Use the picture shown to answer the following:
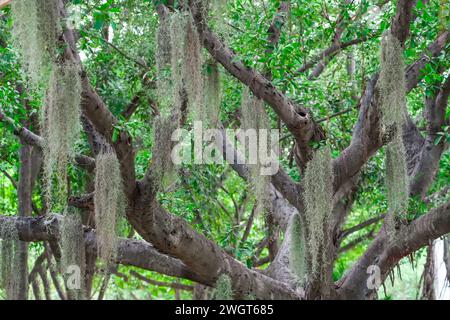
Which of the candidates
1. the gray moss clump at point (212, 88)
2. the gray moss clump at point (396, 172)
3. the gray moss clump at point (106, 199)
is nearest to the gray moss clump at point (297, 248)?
the gray moss clump at point (396, 172)

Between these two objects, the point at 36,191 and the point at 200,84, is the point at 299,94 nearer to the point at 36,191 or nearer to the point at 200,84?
the point at 200,84

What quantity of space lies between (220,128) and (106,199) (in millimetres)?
2631

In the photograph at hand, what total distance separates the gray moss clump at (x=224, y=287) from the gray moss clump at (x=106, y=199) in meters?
1.47

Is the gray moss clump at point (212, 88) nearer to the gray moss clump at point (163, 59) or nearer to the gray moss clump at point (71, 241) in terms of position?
the gray moss clump at point (163, 59)

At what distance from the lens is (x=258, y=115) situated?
6.04 m

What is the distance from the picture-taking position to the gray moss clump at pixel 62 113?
192 inches

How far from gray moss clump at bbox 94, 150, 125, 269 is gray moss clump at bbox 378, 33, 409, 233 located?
2065 millimetres

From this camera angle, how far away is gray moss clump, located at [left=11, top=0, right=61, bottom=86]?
15.5 ft

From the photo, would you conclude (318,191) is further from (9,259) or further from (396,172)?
(9,259)

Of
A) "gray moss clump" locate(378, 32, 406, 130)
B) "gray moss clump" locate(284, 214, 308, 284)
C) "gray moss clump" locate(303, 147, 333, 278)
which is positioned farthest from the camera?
"gray moss clump" locate(284, 214, 308, 284)

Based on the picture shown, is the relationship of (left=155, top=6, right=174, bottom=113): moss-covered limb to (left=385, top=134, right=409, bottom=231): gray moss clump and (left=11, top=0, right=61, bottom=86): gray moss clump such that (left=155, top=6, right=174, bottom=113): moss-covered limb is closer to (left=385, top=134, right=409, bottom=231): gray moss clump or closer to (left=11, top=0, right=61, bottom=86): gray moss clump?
(left=11, top=0, right=61, bottom=86): gray moss clump

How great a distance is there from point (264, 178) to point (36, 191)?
15.4 ft

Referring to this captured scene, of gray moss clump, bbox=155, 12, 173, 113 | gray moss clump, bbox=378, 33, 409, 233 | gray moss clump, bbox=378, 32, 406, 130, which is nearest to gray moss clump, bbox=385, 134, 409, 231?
gray moss clump, bbox=378, 33, 409, 233
